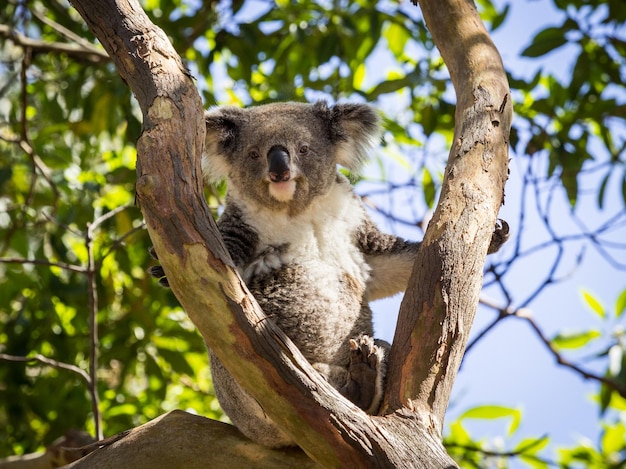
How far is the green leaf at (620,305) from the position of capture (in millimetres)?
4469

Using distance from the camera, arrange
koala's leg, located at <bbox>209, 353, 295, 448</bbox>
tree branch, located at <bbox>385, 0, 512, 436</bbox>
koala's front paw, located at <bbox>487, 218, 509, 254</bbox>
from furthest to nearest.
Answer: koala's front paw, located at <bbox>487, 218, 509, 254</bbox> < koala's leg, located at <bbox>209, 353, 295, 448</bbox> < tree branch, located at <bbox>385, 0, 512, 436</bbox>

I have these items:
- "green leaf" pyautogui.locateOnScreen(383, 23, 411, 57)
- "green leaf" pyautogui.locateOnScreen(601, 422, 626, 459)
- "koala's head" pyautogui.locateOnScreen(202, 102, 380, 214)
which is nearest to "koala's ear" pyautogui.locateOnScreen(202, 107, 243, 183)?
"koala's head" pyautogui.locateOnScreen(202, 102, 380, 214)

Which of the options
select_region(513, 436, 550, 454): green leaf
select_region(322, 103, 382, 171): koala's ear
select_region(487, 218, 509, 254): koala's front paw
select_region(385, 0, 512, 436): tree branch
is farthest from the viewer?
select_region(513, 436, 550, 454): green leaf

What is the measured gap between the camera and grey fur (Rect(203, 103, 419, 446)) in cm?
286

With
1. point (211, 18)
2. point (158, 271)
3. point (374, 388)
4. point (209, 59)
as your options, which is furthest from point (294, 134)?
point (211, 18)

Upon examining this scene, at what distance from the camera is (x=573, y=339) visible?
14.8 ft

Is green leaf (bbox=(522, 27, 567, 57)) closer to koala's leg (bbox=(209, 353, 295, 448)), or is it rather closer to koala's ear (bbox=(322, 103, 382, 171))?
koala's ear (bbox=(322, 103, 382, 171))

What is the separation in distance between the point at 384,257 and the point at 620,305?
6.56 feet

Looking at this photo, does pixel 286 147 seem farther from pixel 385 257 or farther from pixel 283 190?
pixel 385 257

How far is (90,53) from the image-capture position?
435cm

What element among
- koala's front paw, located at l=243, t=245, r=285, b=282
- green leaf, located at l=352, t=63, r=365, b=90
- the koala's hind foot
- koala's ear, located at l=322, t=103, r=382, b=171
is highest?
green leaf, located at l=352, t=63, r=365, b=90

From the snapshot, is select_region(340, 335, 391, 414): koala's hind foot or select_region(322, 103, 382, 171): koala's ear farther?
select_region(322, 103, 382, 171): koala's ear

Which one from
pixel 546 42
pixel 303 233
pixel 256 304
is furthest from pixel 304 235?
pixel 546 42

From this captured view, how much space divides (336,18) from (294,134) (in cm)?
168
